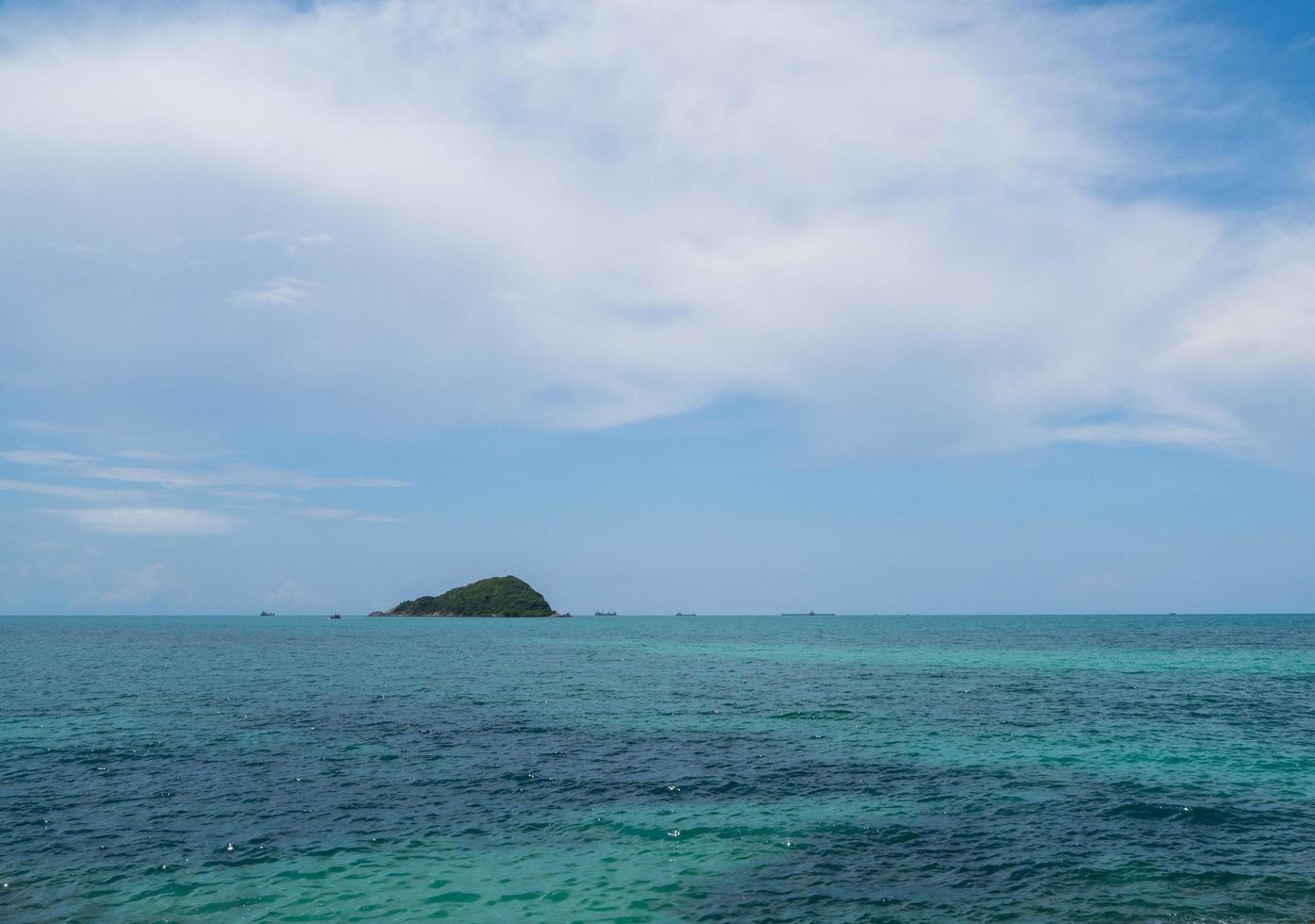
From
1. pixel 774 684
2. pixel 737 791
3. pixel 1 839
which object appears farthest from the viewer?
pixel 774 684

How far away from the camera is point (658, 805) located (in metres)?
29.7

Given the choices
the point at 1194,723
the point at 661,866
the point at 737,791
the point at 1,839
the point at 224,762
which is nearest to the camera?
the point at 661,866

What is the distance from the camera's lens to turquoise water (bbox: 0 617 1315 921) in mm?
21172

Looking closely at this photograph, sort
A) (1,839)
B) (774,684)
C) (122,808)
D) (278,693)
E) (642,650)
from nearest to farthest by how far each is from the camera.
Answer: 1. (1,839)
2. (122,808)
3. (278,693)
4. (774,684)
5. (642,650)

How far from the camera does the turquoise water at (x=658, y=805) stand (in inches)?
834

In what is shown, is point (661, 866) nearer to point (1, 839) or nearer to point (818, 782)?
point (818, 782)

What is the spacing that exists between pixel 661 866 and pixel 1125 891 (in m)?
12.8

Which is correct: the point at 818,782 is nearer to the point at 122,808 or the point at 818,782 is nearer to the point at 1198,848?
the point at 1198,848

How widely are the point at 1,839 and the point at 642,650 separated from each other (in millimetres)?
108812

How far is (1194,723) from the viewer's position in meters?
47.8

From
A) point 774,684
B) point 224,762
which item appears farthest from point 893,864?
point 774,684

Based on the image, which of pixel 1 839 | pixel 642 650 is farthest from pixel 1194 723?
pixel 642 650

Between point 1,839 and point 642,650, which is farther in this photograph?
point 642,650

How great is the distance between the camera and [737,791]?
31.7 metres
